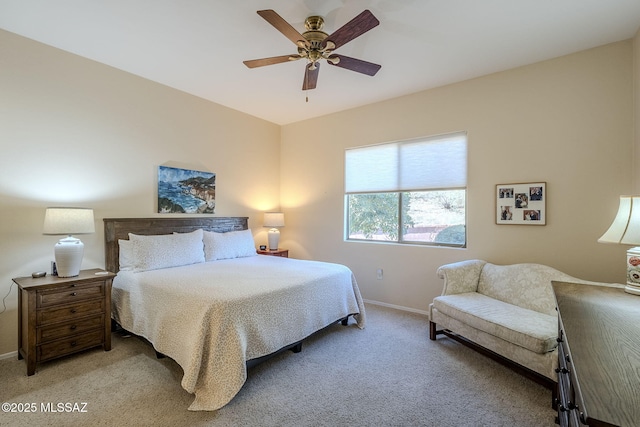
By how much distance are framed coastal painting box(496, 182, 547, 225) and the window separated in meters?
0.41

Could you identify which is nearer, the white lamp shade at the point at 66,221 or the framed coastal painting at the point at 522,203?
the white lamp shade at the point at 66,221

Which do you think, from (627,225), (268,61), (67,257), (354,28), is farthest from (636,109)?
(67,257)

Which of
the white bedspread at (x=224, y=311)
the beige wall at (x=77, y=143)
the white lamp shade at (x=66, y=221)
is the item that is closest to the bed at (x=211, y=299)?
the white bedspread at (x=224, y=311)

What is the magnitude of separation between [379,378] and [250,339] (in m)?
1.06

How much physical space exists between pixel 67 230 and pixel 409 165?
3.74m

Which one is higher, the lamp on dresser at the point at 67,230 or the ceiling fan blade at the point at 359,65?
the ceiling fan blade at the point at 359,65

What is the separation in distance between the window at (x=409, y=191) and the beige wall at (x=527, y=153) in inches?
5.0

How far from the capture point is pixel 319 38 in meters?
2.25

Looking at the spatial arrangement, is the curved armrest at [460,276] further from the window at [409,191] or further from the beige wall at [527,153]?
the window at [409,191]

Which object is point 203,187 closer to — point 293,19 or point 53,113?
point 53,113

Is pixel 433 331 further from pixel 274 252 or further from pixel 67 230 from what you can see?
pixel 67 230

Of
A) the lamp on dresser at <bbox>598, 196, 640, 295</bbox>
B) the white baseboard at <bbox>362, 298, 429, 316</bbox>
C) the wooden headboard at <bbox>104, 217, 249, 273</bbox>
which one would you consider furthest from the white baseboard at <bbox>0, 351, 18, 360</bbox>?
the lamp on dresser at <bbox>598, 196, 640, 295</bbox>

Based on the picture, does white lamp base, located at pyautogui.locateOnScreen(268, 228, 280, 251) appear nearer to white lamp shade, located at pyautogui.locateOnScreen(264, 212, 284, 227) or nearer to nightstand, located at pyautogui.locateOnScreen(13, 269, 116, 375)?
white lamp shade, located at pyautogui.locateOnScreen(264, 212, 284, 227)

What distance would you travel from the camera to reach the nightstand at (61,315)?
230 centimetres
